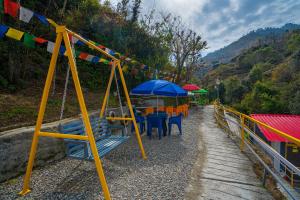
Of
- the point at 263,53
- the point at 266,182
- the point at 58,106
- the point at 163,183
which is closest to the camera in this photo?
the point at 163,183

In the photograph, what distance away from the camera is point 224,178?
364 centimetres

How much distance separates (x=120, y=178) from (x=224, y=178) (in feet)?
6.10

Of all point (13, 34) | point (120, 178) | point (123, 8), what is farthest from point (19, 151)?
point (123, 8)

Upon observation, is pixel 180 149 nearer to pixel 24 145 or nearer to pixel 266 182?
pixel 266 182

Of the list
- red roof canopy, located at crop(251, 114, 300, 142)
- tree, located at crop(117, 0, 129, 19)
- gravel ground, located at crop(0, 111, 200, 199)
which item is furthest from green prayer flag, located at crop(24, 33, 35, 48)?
tree, located at crop(117, 0, 129, 19)

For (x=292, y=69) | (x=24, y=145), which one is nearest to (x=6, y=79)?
(x=24, y=145)

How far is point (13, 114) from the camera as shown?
13.4 ft

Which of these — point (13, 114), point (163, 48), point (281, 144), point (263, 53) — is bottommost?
point (281, 144)

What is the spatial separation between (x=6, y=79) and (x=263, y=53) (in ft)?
261

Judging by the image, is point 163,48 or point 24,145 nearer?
point 24,145

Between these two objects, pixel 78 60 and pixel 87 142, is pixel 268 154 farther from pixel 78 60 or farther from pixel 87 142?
pixel 78 60

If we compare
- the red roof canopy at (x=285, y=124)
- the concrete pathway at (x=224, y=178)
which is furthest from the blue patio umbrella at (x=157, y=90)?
the red roof canopy at (x=285, y=124)

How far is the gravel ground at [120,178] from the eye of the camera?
9.52ft

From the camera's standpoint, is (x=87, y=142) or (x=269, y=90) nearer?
(x=87, y=142)
